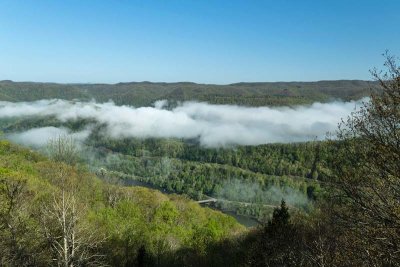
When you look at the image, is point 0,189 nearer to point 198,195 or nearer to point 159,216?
point 159,216

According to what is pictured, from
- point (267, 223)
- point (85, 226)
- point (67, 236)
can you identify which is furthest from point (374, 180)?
point (85, 226)

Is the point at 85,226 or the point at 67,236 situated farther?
the point at 85,226

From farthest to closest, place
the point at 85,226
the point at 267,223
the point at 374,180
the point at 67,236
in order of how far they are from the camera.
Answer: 1. the point at 267,223
2. the point at 85,226
3. the point at 67,236
4. the point at 374,180

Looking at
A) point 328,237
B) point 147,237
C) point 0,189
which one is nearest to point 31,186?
point 0,189

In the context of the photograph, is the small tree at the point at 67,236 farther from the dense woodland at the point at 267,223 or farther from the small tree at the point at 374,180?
the small tree at the point at 374,180

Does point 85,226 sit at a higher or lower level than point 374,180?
lower

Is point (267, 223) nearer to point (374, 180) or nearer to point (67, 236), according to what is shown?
point (67, 236)

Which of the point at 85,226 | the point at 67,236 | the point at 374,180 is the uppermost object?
the point at 374,180

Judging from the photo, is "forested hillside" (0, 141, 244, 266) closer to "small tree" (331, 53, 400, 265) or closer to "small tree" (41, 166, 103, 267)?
"small tree" (41, 166, 103, 267)

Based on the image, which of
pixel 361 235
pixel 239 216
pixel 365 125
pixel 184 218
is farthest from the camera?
pixel 239 216

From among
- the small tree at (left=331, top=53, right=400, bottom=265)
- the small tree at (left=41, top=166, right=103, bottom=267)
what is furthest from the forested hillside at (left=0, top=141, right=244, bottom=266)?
the small tree at (left=331, top=53, right=400, bottom=265)

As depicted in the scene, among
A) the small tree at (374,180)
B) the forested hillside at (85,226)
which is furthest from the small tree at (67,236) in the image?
the small tree at (374,180)
